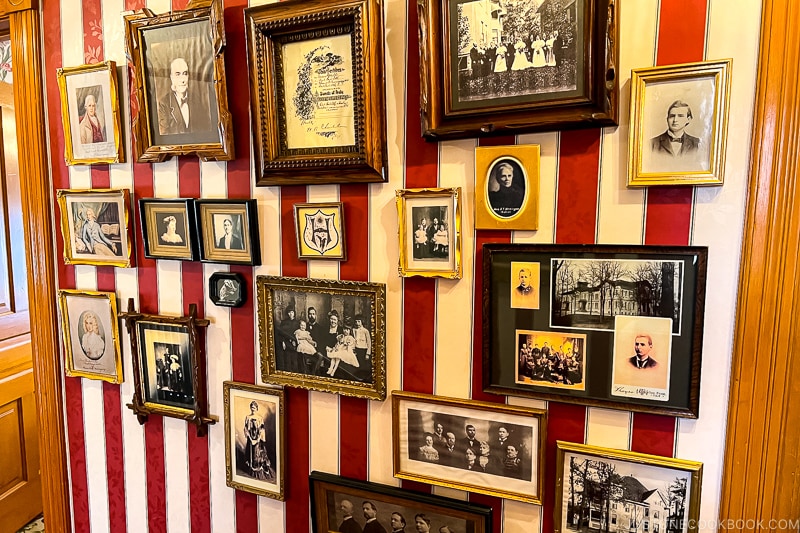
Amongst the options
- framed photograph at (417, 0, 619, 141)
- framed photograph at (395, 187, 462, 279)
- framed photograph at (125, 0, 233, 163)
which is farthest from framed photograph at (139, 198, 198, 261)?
framed photograph at (417, 0, 619, 141)

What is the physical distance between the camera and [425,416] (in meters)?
1.22

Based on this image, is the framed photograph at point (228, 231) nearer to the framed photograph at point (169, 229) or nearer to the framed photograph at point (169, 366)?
the framed photograph at point (169, 229)

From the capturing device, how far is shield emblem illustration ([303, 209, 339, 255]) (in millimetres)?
1237

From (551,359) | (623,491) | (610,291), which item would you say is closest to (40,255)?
(551,359)

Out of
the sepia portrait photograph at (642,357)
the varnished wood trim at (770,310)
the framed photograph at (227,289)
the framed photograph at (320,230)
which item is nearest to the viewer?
the varnished wood trim at (770,310)

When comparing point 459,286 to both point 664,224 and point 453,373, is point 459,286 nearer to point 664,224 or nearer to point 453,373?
point 453,373

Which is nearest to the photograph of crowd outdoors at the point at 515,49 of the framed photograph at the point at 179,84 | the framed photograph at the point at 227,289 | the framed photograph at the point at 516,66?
the framed photograph at the point at 516,66

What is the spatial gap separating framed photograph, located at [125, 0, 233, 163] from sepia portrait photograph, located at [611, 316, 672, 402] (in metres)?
1.04

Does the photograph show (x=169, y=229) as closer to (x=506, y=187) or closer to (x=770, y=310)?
(x=506, y=187)

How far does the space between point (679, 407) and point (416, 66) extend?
912 mm

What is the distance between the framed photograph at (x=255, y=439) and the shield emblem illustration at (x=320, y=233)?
0.42 m

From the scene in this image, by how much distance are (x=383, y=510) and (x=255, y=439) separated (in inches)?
15.9

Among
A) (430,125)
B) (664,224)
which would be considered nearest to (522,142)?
(430,125)

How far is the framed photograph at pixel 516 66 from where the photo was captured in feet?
3.18
